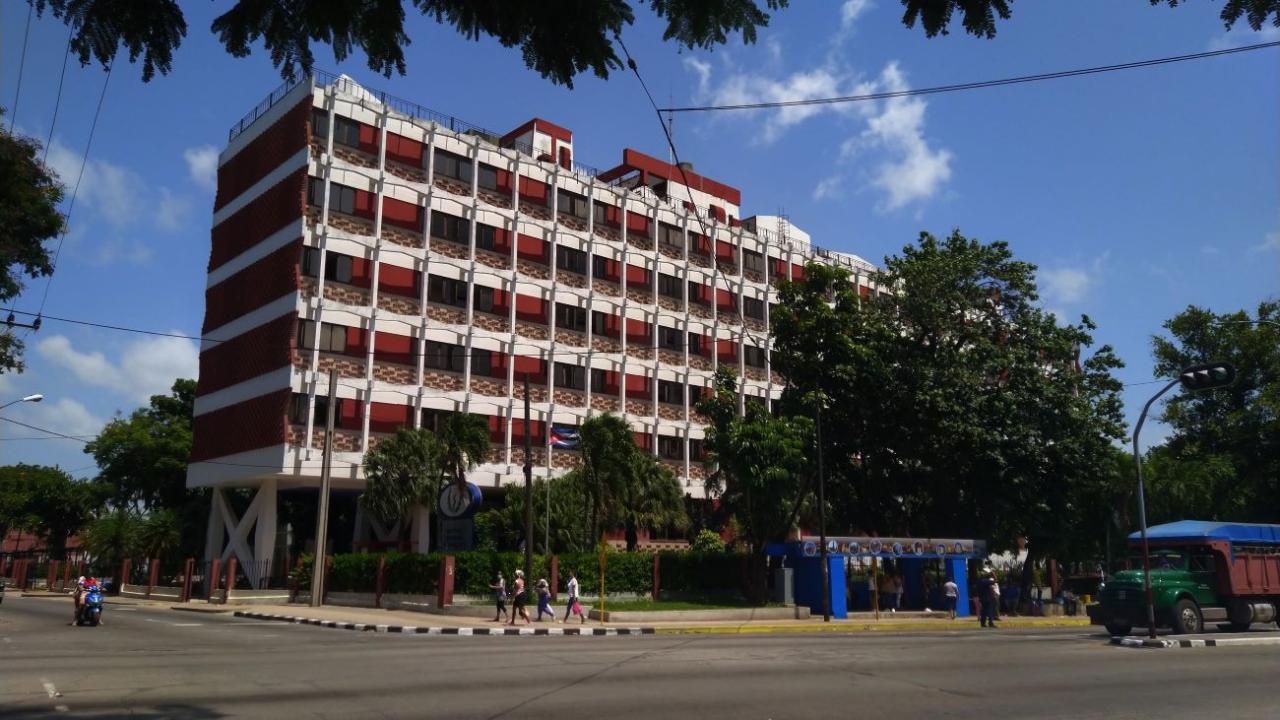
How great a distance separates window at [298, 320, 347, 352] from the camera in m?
38.2

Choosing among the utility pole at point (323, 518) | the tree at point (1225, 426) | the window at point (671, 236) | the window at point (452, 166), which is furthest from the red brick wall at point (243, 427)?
the tree at point (1225, 426)

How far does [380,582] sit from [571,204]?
2274 cm

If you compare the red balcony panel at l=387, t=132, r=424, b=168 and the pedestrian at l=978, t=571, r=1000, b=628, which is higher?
the red balcony panel at l=387, t=132, r=424, b=168

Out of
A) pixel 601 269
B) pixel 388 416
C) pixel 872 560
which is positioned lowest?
pixel 872 560

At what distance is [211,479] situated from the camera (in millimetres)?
42281

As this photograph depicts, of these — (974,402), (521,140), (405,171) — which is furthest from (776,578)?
(521,140)

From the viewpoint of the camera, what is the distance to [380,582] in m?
34.2

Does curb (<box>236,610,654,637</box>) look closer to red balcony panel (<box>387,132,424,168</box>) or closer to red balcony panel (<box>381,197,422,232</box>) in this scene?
red balcony panel (<box>381,197,422,232</box>)

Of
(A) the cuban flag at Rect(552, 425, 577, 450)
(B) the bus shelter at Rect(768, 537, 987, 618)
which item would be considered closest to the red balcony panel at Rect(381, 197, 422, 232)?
(A) the cuban flag at Rect(552, 425, 577, 450)

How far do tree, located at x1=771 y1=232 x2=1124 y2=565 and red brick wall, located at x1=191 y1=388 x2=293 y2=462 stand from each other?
20442 mm

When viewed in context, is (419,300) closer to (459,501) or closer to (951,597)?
(459,501)

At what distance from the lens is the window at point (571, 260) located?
47.8 metres

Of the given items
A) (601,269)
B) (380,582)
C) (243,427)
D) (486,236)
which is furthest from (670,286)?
(380,582)

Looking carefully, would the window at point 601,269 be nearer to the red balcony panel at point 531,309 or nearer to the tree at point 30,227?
the red balcony panel at point 531,309
